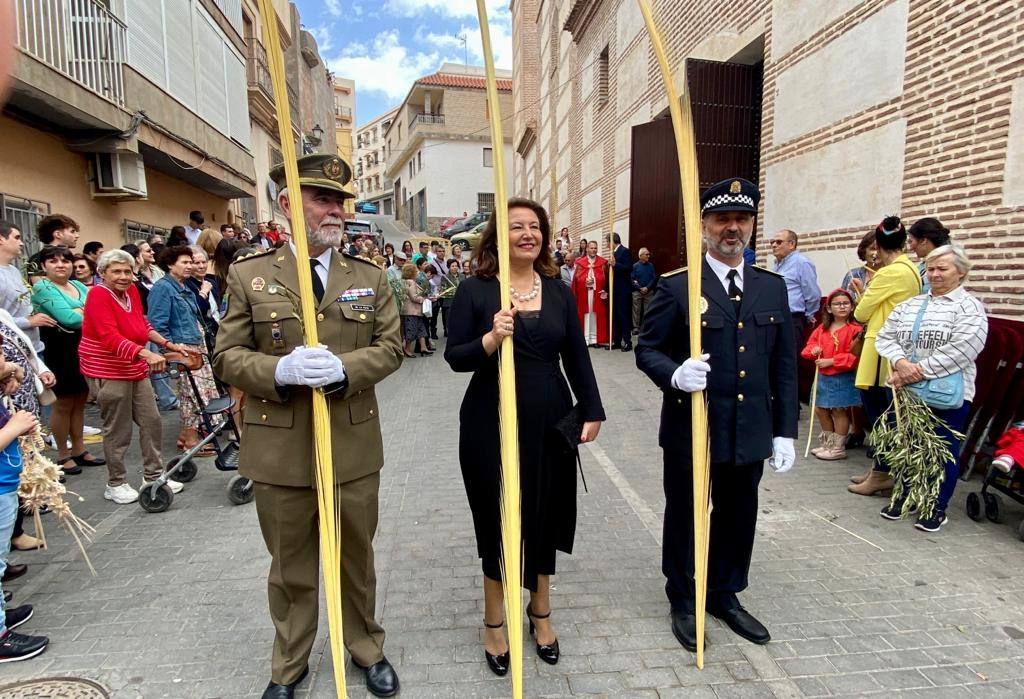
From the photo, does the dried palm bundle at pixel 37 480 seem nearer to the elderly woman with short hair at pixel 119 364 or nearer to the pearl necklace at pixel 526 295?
the elderly woman with short hair at pixel 119 364

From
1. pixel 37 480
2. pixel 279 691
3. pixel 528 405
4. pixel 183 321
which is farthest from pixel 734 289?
pixel 183 321

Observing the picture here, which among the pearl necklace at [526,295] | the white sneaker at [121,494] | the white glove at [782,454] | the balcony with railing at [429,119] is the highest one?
the balcony with railing at [429,119]

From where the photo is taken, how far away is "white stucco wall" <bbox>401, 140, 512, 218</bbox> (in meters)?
45.9

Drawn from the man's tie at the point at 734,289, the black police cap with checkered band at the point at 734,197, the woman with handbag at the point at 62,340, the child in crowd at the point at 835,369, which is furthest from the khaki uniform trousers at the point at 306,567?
the child in crowd at the point at 835,369

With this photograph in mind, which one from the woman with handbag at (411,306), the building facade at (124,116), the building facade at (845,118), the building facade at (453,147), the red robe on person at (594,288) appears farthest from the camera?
the building facade at (453,147)

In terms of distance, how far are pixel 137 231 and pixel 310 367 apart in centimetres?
1135

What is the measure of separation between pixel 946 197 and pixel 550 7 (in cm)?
2332

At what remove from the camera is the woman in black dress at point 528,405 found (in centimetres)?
274

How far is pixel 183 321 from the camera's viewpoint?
18.4ft

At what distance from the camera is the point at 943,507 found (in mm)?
4238

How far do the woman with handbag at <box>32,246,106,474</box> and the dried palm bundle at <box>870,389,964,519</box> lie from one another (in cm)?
677

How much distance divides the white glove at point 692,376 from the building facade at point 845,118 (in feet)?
5.28

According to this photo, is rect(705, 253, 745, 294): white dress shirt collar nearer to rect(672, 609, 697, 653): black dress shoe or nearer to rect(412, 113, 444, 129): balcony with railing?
rect(672, 609, 697, 653): black dress shoe

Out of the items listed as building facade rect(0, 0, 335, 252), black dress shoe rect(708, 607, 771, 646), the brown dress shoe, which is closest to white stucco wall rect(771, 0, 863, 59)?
the brown dress shoe
